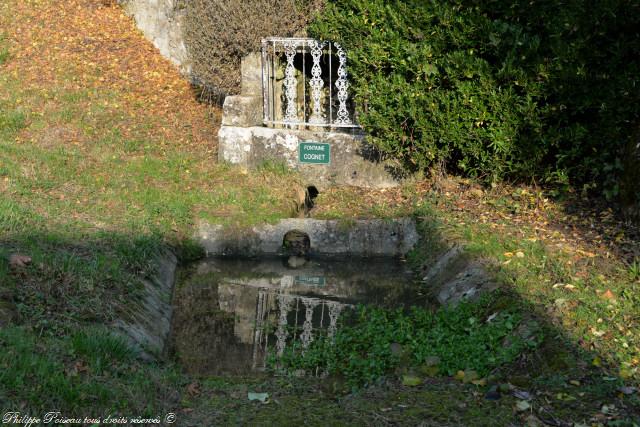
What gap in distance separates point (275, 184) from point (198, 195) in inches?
47.9

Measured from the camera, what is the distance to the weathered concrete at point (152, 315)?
6.71m

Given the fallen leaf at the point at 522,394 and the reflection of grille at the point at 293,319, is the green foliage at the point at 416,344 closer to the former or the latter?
the reflection of grille at the point at 293,319

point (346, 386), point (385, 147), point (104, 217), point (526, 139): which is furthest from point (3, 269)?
point (526, 139)

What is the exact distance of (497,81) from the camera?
9719 mm

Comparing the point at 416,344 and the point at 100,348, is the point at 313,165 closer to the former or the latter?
the point at 416,344

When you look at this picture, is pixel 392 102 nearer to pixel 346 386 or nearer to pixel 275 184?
pixel 275 184

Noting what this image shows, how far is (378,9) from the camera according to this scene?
10.4 metres

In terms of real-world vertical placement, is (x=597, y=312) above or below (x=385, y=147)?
below

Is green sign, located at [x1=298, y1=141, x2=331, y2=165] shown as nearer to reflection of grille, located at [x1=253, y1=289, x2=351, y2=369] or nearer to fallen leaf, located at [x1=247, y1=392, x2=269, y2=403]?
reflection of grille, located at [x1=253, y1=289, x2=351, y2=369]

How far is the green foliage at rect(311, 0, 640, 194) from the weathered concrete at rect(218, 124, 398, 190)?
1.79 ft

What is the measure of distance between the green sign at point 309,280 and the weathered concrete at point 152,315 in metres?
1.59

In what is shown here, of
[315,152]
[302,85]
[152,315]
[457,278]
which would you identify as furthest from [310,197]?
[152,315]

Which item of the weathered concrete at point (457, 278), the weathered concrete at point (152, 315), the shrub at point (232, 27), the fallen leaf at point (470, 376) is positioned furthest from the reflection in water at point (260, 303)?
the shrub at point (232, 27)

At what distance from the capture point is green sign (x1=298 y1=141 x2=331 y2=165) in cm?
1135
